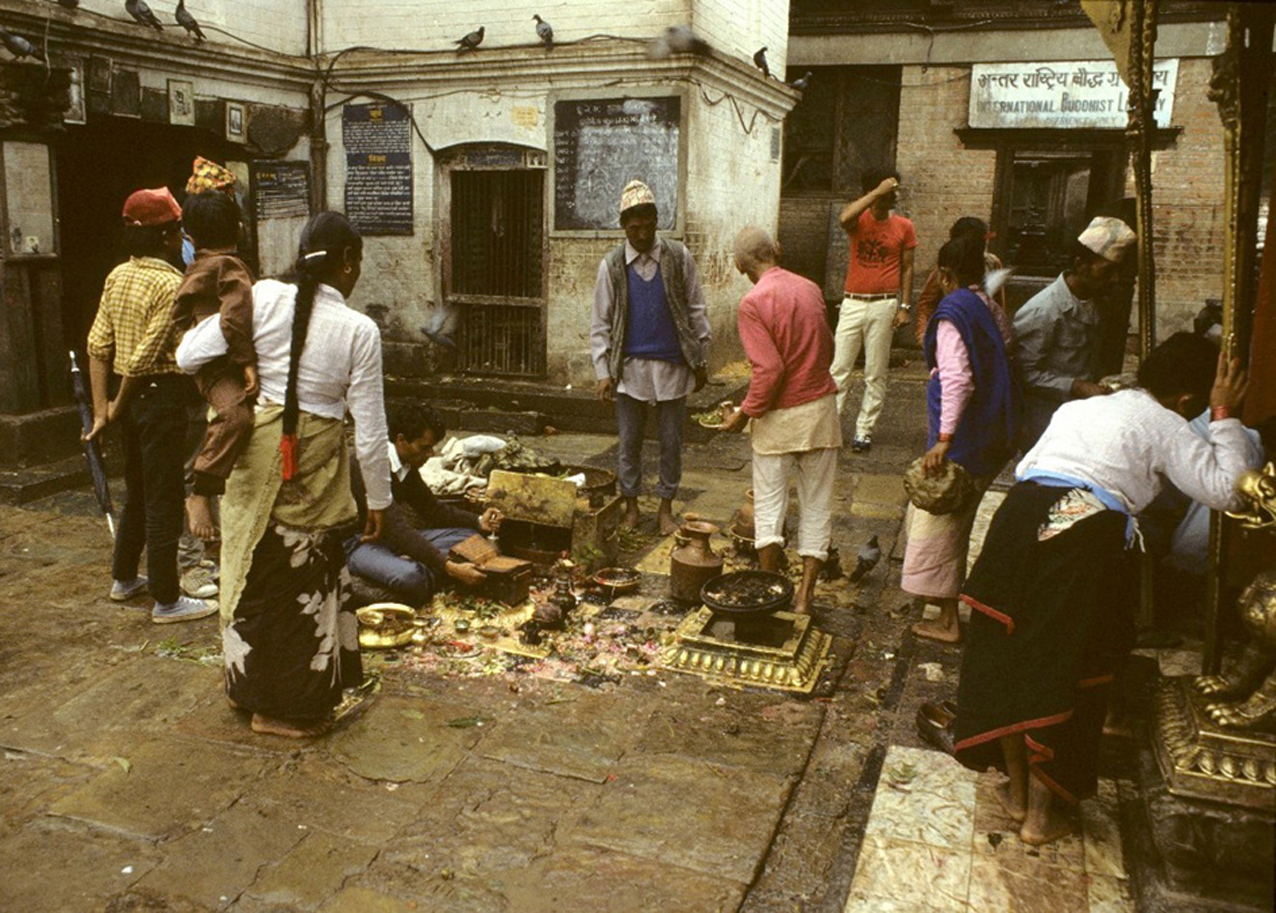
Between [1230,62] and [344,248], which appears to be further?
[344,248]

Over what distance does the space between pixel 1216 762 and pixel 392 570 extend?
4.16 metres

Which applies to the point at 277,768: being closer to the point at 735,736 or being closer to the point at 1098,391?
the point at 735,736

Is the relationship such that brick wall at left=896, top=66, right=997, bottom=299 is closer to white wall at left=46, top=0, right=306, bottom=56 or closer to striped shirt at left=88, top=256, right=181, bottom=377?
white wall at left=46, top=0, right=306, bottom=56

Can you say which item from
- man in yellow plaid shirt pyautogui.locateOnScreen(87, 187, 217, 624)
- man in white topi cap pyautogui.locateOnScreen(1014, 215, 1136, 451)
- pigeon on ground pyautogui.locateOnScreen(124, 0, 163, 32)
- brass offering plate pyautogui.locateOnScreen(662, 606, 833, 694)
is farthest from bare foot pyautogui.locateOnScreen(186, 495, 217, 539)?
pigeon on ground pyautogui.locateOnScreen(124, 0, 163, 32)

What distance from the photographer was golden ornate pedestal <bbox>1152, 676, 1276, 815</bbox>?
3006 mm

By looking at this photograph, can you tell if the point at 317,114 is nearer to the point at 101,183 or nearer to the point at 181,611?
the point at 101,183

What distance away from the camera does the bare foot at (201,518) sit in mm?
5290

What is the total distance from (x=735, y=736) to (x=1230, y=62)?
314cm

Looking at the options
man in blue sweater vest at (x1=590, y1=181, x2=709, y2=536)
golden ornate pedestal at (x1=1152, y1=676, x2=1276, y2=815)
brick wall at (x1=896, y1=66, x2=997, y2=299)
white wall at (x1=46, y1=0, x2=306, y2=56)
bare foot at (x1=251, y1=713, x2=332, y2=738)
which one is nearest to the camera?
golden ornate pedestal at (x1=1152, y1=676, x2=1276, y2=815)

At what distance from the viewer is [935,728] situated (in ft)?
14.0

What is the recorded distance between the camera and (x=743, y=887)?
352cm

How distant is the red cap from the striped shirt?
0.27 m

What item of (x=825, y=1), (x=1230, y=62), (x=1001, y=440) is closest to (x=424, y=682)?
(x=1001, y=440)

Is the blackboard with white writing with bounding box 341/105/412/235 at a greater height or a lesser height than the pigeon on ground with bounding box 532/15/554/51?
lesser
